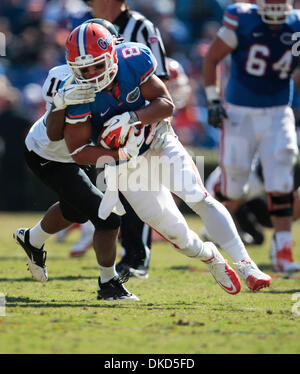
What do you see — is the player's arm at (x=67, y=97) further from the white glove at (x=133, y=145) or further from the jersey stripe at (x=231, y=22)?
the jersey stripe at (x=231, y=22)

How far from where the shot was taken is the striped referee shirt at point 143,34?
5.52 m

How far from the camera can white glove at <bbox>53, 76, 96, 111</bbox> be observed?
402 cm

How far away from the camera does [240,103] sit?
6.14m

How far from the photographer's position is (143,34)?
557cm

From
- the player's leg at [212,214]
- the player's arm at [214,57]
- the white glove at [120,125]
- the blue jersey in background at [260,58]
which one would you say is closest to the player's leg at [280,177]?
the blue jersey in background at [260,58]

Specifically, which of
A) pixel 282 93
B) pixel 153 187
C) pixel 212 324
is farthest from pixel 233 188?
pixel 212 324

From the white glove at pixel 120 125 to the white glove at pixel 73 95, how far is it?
17cm

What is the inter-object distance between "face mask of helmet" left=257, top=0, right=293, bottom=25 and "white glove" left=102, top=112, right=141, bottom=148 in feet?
7.30

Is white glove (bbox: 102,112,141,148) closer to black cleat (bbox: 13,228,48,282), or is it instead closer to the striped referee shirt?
black cleat (bbox: 13,228,48,282)

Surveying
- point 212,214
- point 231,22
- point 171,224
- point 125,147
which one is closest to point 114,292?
point 171,224

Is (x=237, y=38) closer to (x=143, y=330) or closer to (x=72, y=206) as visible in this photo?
(x=72, y=206)

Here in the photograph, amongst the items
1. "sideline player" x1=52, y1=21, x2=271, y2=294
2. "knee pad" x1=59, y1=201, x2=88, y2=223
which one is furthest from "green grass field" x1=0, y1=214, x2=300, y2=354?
"knee pad" x1=59, y1=201, x2=88, y2=223

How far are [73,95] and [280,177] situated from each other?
2.42 meters
